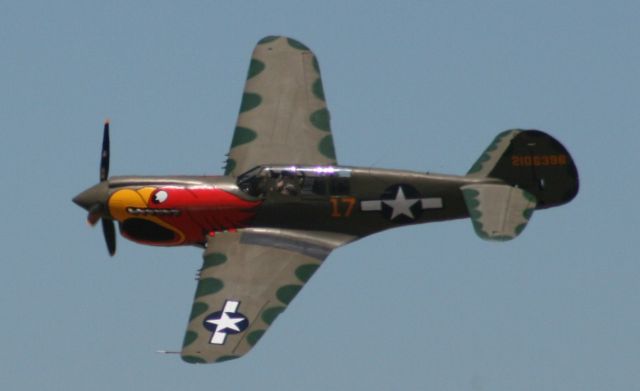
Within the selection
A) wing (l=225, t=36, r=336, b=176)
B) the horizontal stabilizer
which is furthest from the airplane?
wing (l=225, t=36, r=336, b=176)

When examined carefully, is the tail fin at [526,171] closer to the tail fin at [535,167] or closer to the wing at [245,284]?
the tail fin at [535,167]

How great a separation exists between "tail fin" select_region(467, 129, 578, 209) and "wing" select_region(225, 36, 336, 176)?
3660 millimetres

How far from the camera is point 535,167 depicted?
46875mm

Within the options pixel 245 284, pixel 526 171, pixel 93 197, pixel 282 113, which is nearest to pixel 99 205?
pixel 93 197

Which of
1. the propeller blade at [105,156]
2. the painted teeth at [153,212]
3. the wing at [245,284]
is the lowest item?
the wing at [245,284]

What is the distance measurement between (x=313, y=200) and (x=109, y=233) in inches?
178

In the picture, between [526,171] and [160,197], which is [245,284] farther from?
[526,171]

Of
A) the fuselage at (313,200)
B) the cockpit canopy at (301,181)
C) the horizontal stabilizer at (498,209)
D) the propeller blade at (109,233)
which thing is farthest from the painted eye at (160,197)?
the horizontal stabilizer at (498,209)

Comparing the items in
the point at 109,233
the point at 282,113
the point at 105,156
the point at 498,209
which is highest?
the point at 282,113

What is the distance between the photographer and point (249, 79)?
51188mm

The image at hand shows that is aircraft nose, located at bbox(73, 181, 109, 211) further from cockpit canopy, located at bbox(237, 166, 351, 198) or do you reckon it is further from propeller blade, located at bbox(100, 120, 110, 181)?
cockpit canopy, located at bbox(237, 166, 351, 198)

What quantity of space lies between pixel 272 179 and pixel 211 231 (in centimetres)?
167

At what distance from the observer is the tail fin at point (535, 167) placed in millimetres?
46812

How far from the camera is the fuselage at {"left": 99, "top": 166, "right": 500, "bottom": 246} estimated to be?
46.8m
